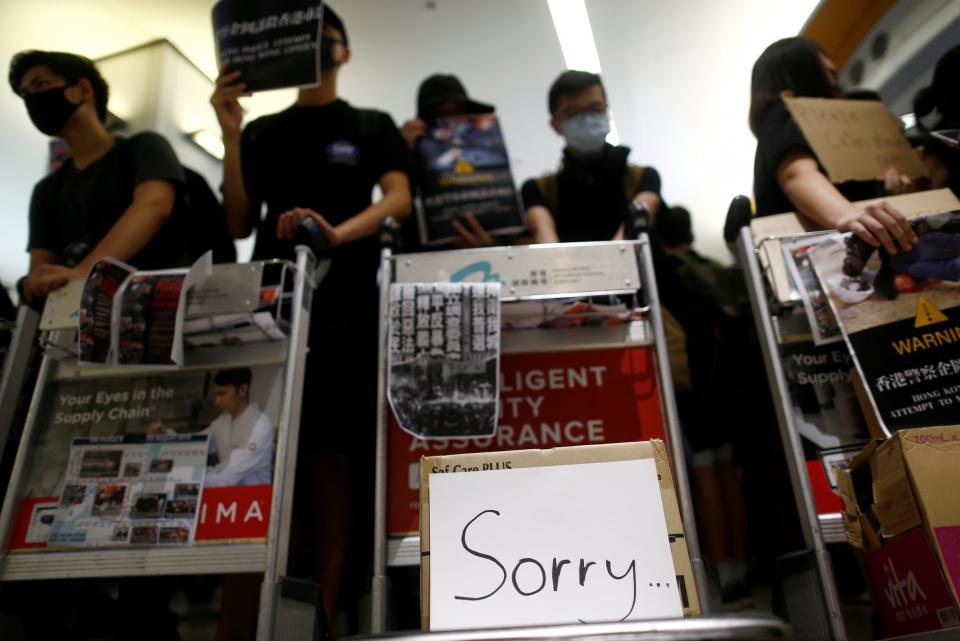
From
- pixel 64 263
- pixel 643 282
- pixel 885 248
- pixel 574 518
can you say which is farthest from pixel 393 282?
pixel 885 248

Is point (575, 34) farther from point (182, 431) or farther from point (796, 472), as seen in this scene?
point (182, 431)

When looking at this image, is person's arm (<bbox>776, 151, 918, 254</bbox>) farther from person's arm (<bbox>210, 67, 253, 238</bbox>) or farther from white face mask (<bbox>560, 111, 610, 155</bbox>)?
person's arm (<bbox>210, 67, 253, 238</bbox>)

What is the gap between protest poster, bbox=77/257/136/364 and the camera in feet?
4.51

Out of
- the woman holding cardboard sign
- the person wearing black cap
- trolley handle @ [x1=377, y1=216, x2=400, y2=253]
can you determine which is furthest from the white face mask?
trolley handle @ [x1=377, y1=216, x2=400, y2=253]

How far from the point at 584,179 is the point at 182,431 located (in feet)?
4.92

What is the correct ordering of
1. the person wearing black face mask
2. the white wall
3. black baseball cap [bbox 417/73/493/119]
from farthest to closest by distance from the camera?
the white wall
black baseball cap [bbox 417/73/493/119]
the person wearing black face mask

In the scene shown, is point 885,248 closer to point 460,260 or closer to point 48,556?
point 460,260

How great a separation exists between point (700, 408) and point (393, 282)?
4.11ft

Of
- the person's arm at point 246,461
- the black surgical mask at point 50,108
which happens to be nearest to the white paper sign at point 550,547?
the person's arm at point 246,461

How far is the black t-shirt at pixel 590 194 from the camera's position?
2008mm

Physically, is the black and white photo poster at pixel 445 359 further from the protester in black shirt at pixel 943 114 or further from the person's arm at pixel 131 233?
the protester in black shirt at pixel 943 114

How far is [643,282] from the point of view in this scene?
1.54 m

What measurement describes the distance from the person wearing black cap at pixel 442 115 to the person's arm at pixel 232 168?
556 mm

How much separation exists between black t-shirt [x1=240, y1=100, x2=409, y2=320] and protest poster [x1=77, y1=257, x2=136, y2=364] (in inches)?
20.1
